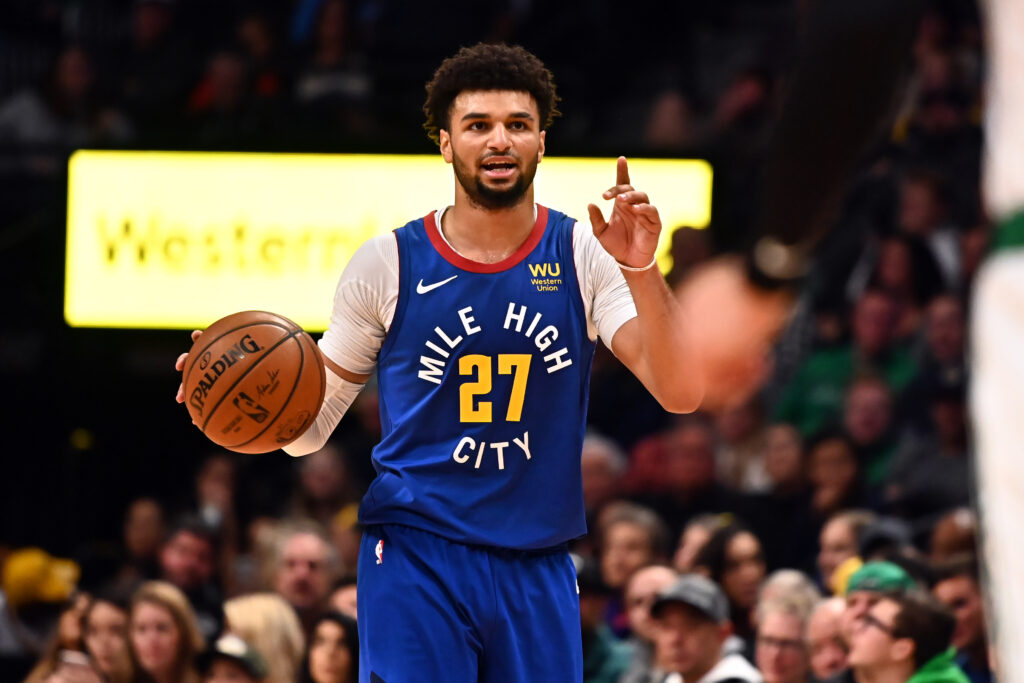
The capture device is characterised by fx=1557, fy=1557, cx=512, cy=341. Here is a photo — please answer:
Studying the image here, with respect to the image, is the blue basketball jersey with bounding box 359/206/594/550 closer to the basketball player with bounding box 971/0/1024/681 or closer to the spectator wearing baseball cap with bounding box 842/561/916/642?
the basketball player with bounding box 971/0/1024/681

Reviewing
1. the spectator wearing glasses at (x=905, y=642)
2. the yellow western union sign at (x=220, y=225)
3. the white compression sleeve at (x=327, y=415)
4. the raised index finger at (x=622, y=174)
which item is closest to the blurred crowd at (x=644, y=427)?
the spectator wearing glasses at (x=905, y=642)

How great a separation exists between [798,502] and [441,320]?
471cm

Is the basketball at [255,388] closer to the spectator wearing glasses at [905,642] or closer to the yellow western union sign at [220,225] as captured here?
the spectator wearing glasses at [905,642]

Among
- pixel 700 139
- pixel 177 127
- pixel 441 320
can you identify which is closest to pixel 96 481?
pixel 177 127

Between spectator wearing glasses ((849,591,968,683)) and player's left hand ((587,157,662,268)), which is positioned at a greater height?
player's left hand ((587,157,662,268))

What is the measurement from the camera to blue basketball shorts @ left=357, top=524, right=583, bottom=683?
415 cm

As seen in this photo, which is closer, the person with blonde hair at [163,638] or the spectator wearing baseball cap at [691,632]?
the spectator wearing baseball cap at [691,632]

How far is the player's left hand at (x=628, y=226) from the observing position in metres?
3.95

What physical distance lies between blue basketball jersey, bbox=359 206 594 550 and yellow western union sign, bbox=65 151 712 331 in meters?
6.39

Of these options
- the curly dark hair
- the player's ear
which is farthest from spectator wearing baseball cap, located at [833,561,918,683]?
the player's ear

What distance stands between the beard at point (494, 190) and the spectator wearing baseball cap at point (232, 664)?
3.35 metres

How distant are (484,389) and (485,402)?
36mm

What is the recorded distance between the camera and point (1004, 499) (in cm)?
300

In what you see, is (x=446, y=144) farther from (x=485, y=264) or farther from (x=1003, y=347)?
(x=1003, y=347)
